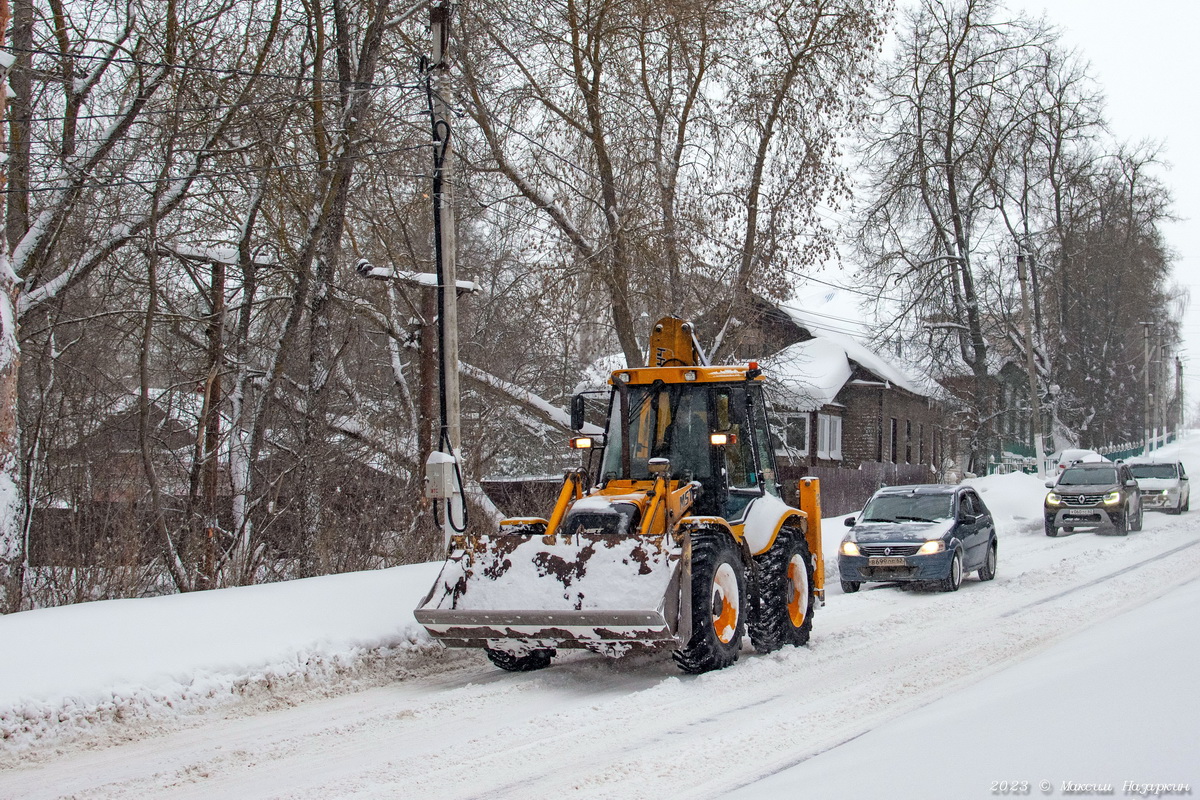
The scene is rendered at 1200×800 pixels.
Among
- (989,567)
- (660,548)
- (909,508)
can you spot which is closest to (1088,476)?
(989,567)

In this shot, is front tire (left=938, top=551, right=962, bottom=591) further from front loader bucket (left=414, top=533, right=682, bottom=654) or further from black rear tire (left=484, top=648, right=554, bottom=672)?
front loader bucket (left=414, top=533, right=682, bottom=654)

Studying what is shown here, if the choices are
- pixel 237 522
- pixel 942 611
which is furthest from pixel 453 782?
pixel 237 522

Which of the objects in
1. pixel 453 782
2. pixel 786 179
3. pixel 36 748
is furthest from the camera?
pixel 786 179

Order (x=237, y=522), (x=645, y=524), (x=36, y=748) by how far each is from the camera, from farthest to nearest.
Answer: (x=237, y=522)
(x=645, y=524)
(x=36, y=748)

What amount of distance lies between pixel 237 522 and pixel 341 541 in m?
1.40

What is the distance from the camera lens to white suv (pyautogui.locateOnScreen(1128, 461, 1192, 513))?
27.9 metres

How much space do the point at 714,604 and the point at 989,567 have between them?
8939mm

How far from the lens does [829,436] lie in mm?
42625

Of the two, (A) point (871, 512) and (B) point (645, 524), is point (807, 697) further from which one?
(A) point (871, 512)

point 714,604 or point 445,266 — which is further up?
point 445,266

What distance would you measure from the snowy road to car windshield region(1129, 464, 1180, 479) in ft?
62.0

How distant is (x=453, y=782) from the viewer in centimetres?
598

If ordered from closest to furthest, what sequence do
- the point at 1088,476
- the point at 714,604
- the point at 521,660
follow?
the point at 714,604 < the point at 521,660 < the point at 1088,476

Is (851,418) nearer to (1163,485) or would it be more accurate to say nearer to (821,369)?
(821,369)
